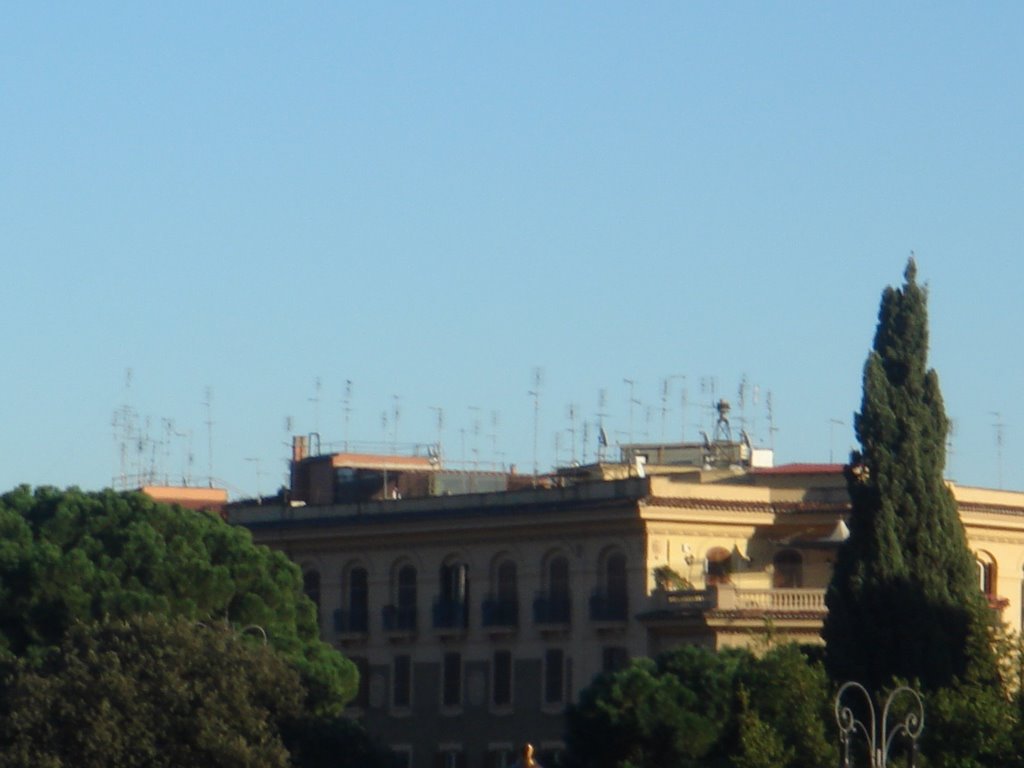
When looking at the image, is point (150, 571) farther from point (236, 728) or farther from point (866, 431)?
point (866, 431)

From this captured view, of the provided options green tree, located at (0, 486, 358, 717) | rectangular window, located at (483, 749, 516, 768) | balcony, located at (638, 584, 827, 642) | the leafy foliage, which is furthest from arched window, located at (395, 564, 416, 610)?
the leafy foliage

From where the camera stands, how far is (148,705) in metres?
61.9

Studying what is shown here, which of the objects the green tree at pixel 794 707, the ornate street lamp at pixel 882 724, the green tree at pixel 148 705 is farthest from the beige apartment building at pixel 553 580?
the green tree at pixel 148 705

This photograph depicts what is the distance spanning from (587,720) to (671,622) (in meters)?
10.3

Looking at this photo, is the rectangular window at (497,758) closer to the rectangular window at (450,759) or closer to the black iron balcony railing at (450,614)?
the rectangular window at (450,759)

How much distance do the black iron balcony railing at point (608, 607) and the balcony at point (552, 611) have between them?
961 millimetres

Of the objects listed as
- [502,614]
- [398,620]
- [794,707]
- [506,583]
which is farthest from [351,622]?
[794,707]

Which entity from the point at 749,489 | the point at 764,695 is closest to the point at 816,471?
the point at 749,489

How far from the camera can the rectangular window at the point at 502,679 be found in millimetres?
82312

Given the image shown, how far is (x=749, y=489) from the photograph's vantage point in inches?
3182

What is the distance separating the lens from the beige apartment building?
79.1 metres

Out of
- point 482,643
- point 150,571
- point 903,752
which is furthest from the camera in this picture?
point 482,643

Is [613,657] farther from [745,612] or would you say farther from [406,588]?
[406,588]

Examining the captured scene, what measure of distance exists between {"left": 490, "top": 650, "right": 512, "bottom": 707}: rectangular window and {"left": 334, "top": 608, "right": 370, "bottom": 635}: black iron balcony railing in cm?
511
